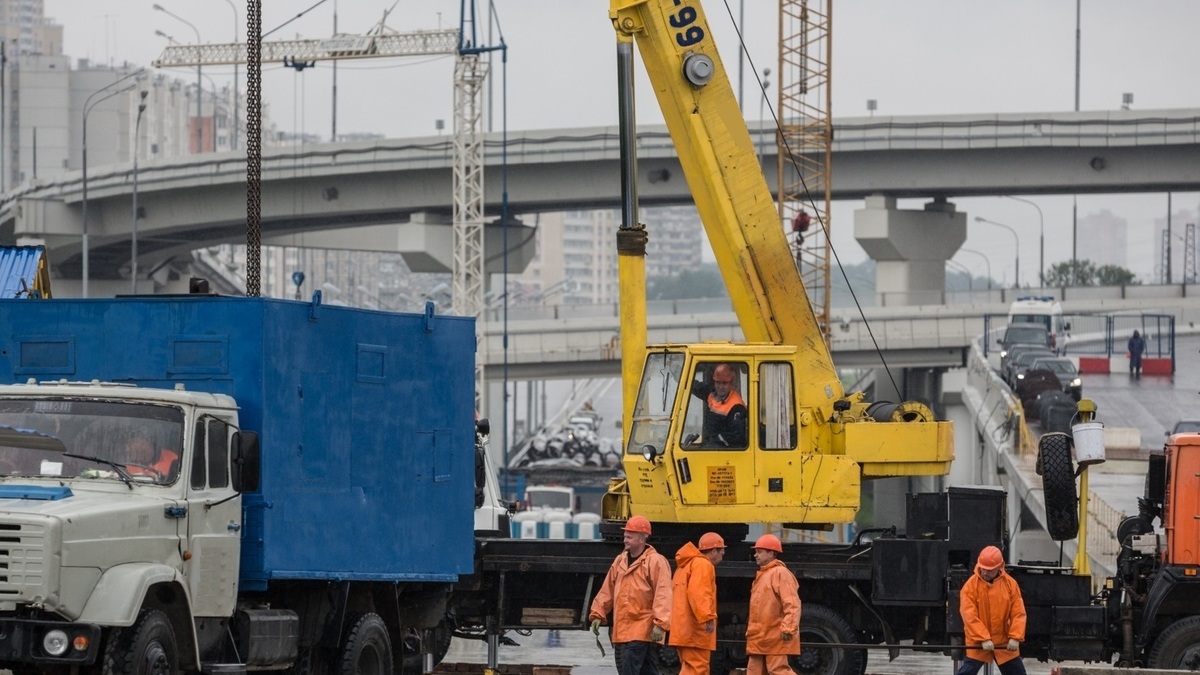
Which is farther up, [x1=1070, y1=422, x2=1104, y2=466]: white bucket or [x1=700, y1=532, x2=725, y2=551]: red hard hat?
[x1=1070, y1=422, x2=1104, y2=466]: white bucket

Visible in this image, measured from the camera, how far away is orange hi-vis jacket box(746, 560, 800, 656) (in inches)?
560

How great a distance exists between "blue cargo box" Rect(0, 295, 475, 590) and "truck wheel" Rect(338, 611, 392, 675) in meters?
0.40

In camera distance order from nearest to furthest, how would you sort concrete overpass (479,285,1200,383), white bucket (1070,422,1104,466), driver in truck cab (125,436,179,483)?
1. driver in truck cab (125,436,179,483)
2. white bucket (1070,422,1104,466)
3. concrete overpass (479,285,1200,383)

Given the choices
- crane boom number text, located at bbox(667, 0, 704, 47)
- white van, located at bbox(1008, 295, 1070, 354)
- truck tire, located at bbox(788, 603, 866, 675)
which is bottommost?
truck tire, located at bbox(788, 603, 866, 675)

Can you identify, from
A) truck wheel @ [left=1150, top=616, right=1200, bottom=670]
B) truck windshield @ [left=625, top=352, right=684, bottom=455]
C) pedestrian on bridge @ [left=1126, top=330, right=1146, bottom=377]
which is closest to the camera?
truck wheel @ [left=1150, top=616, right=1200, bottom=670]

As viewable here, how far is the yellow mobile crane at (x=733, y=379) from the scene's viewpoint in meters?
17.5

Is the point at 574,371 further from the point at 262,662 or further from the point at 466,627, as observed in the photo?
the point at 262,662

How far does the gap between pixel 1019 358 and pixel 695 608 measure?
43.5 m

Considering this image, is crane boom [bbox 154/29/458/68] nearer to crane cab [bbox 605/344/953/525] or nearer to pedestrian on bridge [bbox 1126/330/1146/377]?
pedestrian on bridge [bbox 1126/330/1146/377]

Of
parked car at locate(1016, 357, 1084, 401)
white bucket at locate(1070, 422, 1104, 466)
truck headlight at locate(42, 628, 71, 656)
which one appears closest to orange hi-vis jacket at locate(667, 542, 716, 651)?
truck headlight at locate(42, 628, 71, 656)

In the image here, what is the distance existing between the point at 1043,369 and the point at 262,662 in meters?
40.0

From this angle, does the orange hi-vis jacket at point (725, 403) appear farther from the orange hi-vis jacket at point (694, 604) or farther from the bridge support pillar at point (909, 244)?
the bridge support pillar at point (909, 244)

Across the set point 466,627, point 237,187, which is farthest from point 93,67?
point 466,627

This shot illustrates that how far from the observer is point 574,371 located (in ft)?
245
